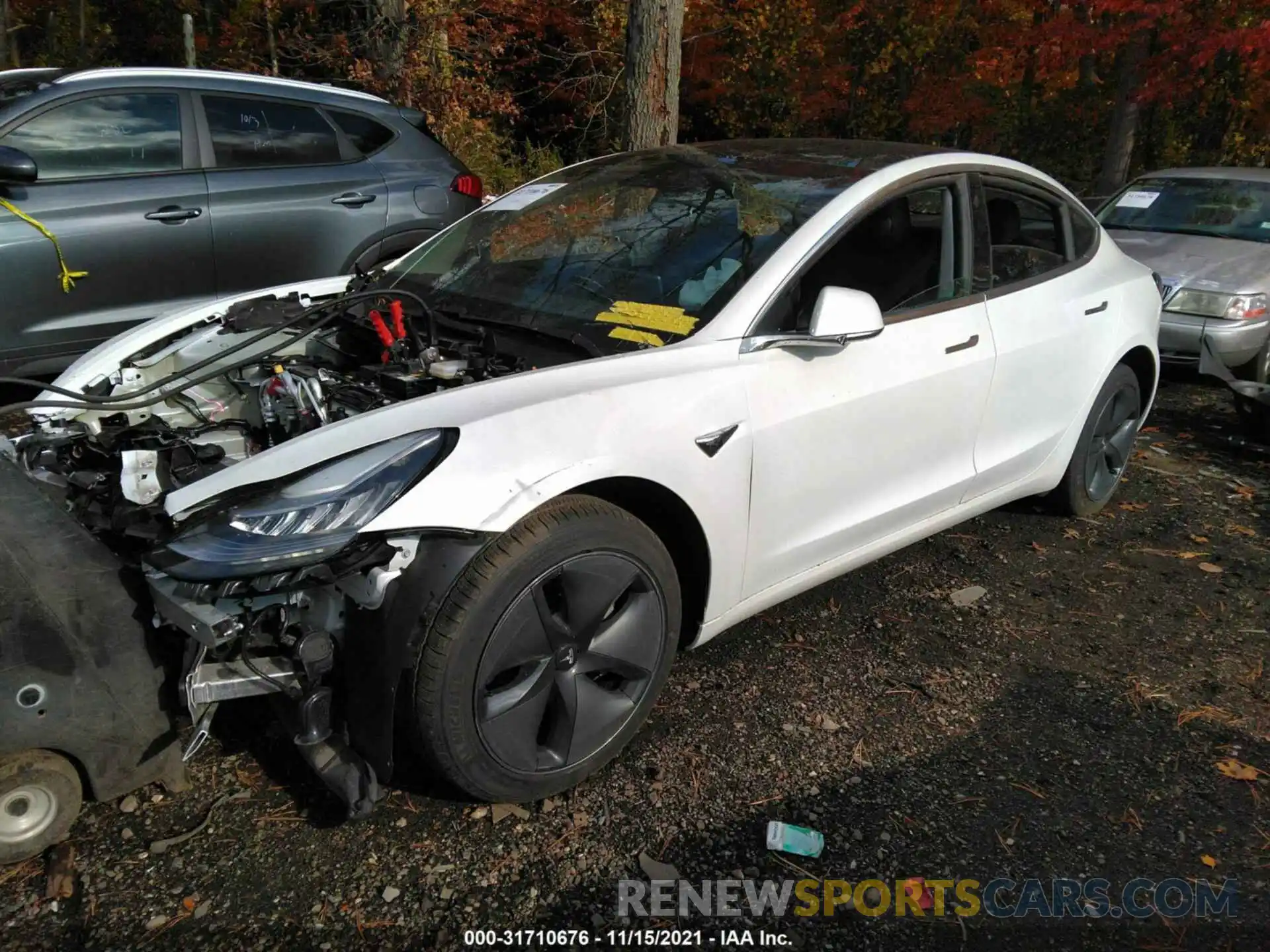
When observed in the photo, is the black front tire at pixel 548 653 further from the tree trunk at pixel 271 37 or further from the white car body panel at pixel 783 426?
the tree trunk at pixel 271 37

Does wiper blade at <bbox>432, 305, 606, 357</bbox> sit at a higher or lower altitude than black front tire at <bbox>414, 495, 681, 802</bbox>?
higher

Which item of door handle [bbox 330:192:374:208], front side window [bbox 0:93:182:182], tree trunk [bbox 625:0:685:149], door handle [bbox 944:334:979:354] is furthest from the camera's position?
tree trunk [bbox 625:0:685:149]

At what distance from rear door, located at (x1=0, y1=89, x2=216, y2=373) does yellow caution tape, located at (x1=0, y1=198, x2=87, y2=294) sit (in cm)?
1

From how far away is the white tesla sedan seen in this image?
7.01 ft

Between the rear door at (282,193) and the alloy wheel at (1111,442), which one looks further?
the rear door at (282,193)

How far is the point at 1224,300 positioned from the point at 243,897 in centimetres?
675

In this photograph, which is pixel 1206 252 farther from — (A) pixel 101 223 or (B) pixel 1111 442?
(A) pixel 101 223

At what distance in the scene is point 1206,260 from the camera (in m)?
6.82

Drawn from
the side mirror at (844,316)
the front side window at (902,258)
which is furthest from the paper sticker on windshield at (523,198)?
the side mirror at (844,316)

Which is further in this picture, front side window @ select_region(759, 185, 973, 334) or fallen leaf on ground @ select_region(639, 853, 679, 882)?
front side window @ select_region(759, 185, 973, 334)

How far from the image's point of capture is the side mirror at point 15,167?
430 centimetres

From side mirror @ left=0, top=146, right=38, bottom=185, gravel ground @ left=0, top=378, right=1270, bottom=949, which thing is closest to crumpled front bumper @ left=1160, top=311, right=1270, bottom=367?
gravel ground @ left=0, top=378, right=1270, bottom=949

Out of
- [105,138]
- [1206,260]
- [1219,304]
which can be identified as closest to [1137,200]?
[1206,260]

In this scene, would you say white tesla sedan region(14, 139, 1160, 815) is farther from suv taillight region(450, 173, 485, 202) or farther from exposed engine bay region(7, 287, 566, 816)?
suv taillight region(450, 173, 485, 202)
